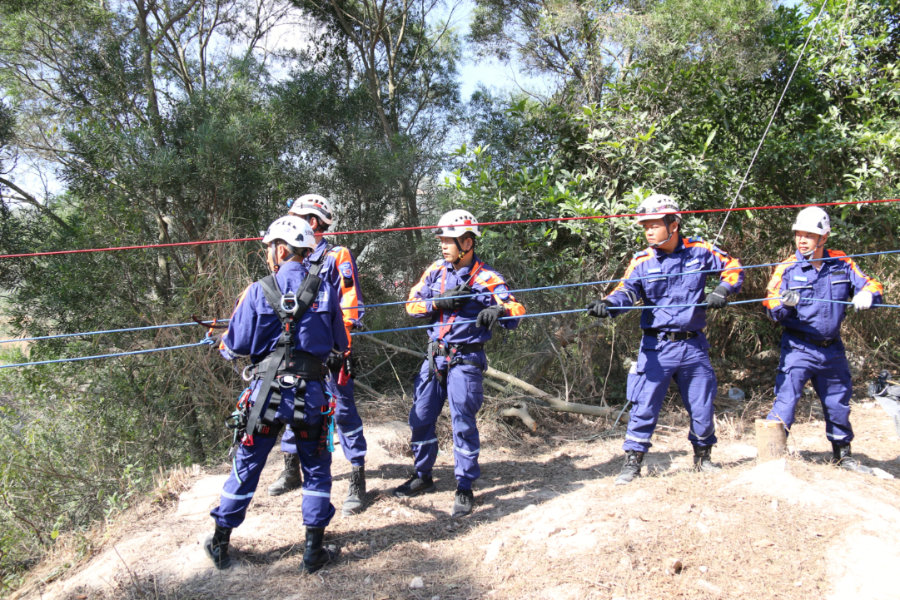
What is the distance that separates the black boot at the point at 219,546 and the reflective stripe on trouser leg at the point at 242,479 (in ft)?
0.40

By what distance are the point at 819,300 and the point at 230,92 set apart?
7.92 metres

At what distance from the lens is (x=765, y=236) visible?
23.4 feet

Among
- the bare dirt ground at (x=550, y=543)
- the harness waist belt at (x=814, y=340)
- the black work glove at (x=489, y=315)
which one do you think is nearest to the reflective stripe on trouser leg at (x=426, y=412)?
the bare dirt ground at (x=550, y=543)

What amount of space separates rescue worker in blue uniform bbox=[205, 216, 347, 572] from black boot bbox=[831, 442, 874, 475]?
3969 millimetres

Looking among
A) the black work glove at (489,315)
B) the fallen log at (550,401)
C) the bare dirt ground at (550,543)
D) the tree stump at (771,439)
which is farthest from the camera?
the fallen log at (550,401)

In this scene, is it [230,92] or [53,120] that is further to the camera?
[53,120]

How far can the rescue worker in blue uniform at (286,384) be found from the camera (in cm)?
334

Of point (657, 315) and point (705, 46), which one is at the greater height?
point (705, 46)

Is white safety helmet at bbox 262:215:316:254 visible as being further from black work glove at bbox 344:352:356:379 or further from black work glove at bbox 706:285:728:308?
black work glove at bbox 706:285:728:308

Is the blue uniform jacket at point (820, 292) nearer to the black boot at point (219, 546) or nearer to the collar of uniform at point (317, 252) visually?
the collar of uniform at point (317, 252)

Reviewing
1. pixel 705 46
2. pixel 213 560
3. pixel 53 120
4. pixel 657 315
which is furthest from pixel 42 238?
pixel 705 46

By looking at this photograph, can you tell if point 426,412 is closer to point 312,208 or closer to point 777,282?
point 312,208

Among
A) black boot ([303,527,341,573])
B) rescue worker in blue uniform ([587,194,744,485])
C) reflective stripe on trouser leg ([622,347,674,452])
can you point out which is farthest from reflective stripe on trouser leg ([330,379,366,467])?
reflective stripe on trouser leg ([622,347,674,452])

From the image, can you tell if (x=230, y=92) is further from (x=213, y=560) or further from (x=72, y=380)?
(x=213, y=560)
